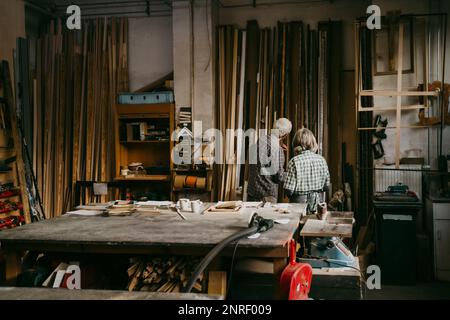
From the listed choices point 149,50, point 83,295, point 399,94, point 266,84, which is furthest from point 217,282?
point 149,50

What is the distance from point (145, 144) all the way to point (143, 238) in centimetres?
382

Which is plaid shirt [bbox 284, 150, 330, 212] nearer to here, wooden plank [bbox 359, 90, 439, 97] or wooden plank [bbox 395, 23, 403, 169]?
wooden plank [bbox 395, 23, 403, 169]

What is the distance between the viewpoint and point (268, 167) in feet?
16.0

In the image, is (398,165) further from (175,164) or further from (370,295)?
(175,164)

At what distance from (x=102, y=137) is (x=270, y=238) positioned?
436cm

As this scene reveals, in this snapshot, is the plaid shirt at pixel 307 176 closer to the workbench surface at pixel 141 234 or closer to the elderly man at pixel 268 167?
the elderly man at pixel 268 167

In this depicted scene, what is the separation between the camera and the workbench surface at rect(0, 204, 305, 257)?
289cm

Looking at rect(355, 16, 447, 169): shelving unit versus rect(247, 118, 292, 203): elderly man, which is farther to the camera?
rect(355, 16, 447, 169): shelving unit

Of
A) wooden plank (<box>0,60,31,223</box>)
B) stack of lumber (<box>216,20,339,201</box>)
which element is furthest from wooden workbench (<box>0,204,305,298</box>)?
stack of lumber (<box>216,20,339,201</box>)

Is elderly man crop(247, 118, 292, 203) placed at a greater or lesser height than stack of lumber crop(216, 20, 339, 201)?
lesser

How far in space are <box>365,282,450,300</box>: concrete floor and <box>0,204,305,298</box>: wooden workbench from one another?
1.48 metres

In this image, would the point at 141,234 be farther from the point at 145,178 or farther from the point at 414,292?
the point at 145,178

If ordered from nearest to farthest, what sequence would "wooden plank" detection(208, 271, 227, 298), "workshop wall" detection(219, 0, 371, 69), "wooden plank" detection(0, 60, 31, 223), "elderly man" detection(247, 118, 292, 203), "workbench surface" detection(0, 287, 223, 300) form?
"workbench surface" detection(0, 287, 223, 300) < "wooden plank" detection(208, 271, 227, 298) < "elderly man" detection(247, 118, 292, 203) < "wooden plank" detection(0, 60, 31, 223) < "workshop wall" detection(219, 0, 371, 69)

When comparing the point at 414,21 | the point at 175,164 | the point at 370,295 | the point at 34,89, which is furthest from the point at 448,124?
the point at 34,89
